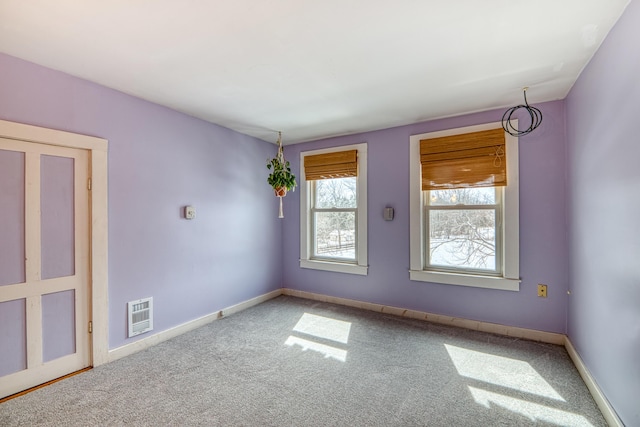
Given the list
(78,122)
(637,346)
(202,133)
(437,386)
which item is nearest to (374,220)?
(437,386)

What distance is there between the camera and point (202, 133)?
11.1 feet

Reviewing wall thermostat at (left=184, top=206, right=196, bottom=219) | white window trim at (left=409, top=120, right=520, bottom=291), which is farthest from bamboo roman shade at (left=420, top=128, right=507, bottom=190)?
wall thermostat at (left=184, top=206, right=196, bottom=219)

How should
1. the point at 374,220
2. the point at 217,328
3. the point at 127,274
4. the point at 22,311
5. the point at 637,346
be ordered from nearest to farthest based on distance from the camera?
the point at 637,346 → the point at 22,311 → the point at 127,274 → the point at 217,328 → the point at 374,220

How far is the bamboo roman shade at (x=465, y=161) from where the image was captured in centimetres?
305

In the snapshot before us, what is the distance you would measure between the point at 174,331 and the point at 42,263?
1.33 meters

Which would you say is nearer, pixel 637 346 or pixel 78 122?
pixel 637 346

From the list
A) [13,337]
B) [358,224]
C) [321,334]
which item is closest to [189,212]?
[13,337]

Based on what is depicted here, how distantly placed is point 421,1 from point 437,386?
249cm

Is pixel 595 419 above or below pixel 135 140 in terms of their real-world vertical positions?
below

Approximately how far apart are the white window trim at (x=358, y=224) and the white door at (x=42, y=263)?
2.58 m

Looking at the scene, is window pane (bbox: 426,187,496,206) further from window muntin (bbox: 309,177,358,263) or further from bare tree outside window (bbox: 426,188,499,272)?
window muntin (bbox: 309,177,358,263)

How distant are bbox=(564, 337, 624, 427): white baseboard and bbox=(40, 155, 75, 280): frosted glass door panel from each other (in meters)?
3.82

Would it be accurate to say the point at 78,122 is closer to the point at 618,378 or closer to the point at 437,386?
the point at 437,386

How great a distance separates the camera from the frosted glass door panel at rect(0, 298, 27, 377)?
2.04 m
